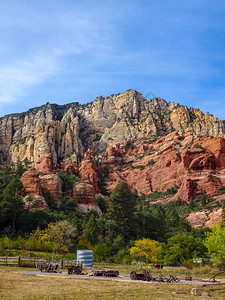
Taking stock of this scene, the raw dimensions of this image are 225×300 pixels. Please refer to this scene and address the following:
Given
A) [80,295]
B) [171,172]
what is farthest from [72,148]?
[80,295]

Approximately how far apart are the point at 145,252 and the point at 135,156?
11255 centimetres

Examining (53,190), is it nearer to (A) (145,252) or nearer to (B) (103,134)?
(A) (145,252)

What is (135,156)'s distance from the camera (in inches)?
6673

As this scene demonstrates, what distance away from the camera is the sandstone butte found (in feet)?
308

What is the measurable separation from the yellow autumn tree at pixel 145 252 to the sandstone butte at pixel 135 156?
27.2 meters

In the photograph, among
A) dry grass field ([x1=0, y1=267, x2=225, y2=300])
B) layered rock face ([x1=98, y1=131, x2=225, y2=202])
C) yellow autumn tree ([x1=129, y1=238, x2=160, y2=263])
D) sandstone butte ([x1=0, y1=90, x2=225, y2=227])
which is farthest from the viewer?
layered rock face ([x1=98, y1=131, x2=225, y2=202])

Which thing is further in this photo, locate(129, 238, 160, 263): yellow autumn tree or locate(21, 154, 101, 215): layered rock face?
locate(21, 154, 101, 215): layered rock face

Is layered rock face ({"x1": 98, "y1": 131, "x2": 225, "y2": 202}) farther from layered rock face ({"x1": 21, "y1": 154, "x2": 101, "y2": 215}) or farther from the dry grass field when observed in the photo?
the dry grass field

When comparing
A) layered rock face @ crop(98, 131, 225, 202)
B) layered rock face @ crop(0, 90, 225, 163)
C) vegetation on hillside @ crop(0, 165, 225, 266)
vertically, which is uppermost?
layered rock face @ crop(0, 90, 225, 163)

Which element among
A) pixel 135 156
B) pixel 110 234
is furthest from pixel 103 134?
pixel 110 234

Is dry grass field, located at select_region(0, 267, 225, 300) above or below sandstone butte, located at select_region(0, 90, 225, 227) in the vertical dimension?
below

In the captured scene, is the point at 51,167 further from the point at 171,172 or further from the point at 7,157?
the point at 7,157

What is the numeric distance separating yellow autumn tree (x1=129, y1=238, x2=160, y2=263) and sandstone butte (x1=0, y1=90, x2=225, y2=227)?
2716cm

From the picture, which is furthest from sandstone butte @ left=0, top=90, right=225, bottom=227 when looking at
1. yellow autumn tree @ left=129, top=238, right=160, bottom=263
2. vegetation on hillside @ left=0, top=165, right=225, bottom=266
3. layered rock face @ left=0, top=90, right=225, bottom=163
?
yellow autumn tree @ left=129, top=238, right=160, bottom=263
